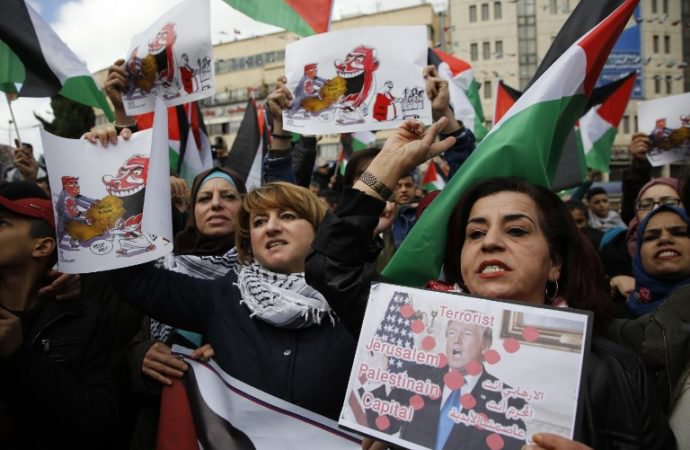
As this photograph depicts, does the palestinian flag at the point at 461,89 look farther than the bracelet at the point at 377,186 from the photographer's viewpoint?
Yes

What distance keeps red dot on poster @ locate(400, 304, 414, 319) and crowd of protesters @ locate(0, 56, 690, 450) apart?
10.3 inches

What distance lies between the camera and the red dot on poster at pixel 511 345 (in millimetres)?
1403

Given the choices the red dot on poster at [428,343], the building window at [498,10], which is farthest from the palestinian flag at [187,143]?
the building window at [498,10]

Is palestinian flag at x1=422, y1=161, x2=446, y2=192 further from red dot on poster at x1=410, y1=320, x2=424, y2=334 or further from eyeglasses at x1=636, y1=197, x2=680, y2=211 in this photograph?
red dot on poster at x1=410, y1=320, x2=424, y2=334

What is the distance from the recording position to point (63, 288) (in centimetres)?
247

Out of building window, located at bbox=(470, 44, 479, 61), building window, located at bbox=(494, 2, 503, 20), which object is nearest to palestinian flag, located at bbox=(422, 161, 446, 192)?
building window, located at bbox=(470, 44, 479, 61)

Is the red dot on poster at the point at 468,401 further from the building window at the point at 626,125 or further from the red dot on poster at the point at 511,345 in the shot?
the building window at the point at 626,125

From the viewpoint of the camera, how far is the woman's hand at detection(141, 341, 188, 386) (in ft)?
7.49

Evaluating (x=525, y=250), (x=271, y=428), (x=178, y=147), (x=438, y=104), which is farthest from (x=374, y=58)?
(x=178, y=147)

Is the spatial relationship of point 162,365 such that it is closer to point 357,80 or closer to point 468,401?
point 468,401

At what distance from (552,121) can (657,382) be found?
1.04 m

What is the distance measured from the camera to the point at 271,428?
2.05m

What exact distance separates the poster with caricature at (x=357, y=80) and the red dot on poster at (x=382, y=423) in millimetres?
1817

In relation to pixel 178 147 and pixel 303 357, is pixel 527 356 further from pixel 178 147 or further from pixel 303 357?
pixel 178 147
